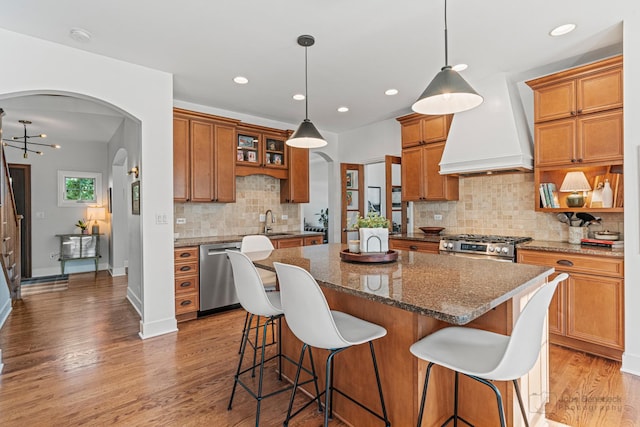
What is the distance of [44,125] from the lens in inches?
210

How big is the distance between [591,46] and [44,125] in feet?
23.8

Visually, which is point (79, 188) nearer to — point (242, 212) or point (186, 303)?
point (242, 212)

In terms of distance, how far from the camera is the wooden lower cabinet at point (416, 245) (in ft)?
12.7

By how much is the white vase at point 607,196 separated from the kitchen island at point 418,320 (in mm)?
1762

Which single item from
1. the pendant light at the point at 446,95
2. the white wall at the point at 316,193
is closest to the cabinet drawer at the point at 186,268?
the pendant light at the point at 446,95

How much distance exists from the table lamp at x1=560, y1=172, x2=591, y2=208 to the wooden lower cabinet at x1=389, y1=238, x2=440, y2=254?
1.32m

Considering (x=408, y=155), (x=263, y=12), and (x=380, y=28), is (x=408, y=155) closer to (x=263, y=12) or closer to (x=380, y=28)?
(x=380, y=28)

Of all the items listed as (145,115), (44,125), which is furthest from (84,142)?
(145,115)

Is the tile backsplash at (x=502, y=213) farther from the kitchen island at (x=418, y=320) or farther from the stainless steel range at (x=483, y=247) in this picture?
the kitchen island at (x=418, y=320)

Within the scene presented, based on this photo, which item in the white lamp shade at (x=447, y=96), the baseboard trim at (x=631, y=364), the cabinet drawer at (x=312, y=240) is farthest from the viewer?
the cabinet drawer at (x=312, y=240)

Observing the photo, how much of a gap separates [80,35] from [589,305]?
4.69 metres

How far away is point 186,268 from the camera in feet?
12.2

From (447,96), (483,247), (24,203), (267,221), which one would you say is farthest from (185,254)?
(24,203)

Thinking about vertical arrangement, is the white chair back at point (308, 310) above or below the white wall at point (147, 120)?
below
